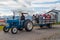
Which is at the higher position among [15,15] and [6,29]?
[15,15]

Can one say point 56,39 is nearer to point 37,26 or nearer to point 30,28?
point 30,28

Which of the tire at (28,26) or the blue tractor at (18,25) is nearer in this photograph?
the blue tractor at (18,25)

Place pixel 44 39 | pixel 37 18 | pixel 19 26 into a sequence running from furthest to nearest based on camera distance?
pixel 37 18
pixel 19 26
pixel 44 39

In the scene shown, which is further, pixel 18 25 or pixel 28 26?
pixel 28 26

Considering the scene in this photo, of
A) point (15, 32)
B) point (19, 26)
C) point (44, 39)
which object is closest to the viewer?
point (44, 39)

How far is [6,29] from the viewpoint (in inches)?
608

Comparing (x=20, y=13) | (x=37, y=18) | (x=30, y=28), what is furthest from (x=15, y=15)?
(x=37, y=18)

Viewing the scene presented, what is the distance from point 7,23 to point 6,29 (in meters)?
0.46

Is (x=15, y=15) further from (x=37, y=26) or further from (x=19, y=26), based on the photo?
(x=37, y=26)

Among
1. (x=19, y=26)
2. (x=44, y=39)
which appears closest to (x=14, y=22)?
(x=19, y=26)

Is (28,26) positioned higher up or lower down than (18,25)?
lower down

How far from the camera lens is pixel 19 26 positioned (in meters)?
15.8

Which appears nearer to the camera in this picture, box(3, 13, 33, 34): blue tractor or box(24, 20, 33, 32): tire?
box(3, 13, 33, 34): blue tractor

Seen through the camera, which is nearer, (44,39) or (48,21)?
(44,39)
